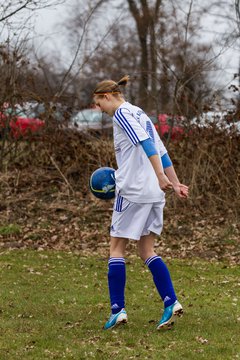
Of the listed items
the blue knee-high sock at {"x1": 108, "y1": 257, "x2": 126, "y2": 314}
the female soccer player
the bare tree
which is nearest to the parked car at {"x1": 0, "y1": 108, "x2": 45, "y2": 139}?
the bare tree

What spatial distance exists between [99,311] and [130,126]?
1976 millimetres

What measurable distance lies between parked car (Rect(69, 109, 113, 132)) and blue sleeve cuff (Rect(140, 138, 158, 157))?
8.89m

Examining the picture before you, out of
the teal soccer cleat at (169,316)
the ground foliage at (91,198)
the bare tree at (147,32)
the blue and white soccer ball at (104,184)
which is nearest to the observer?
the teal soccer cleat at (169,316)

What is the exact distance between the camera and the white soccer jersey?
21.4ft

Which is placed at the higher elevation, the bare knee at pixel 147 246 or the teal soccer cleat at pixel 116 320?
the bare knee at pixel 147 246

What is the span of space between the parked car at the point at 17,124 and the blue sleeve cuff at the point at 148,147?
8704 mm

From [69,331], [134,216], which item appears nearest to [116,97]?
[134,216]

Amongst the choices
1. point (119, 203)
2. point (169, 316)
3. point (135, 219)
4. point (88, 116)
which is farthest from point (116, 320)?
point (88, 116)

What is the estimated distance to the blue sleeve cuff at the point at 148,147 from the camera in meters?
6.39

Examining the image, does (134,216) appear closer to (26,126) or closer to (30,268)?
(30,268)

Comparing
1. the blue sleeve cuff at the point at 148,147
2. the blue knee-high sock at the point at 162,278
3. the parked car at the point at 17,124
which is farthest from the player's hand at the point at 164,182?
the parked car at the point at 17,124

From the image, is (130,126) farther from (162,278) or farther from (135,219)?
(162,278)

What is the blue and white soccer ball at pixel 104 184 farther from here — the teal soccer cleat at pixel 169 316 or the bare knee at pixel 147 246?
the teal soccer cleat at pixel 169 316

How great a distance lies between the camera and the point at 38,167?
1561 centimetres
